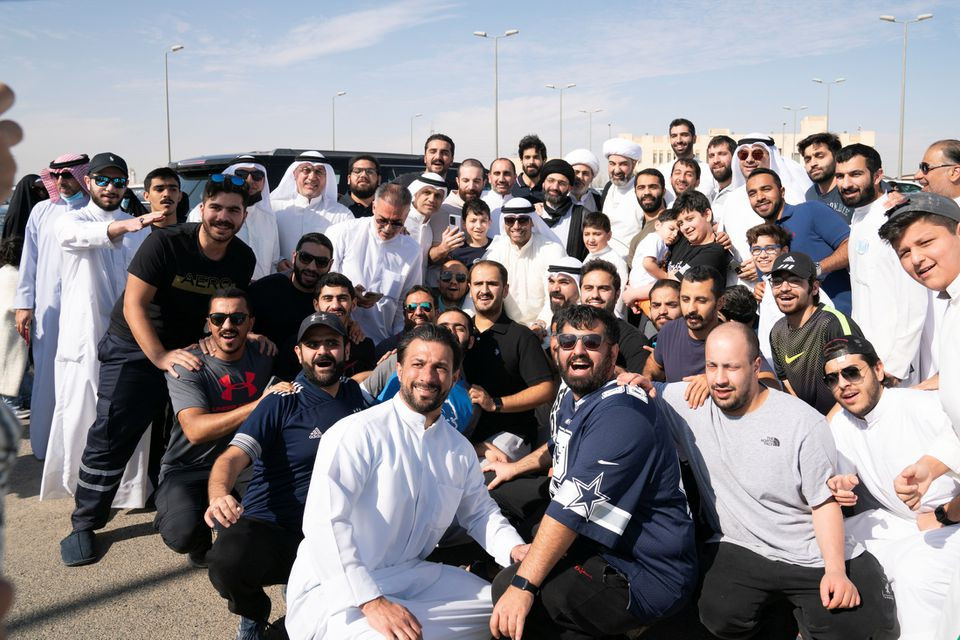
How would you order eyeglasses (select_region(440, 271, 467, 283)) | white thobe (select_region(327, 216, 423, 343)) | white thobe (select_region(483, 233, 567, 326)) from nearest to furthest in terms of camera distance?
1. eyeglasses (select_region(440, 271, 467, 283))
2. white thobe (select_region(327, 216, 423, 343))
3. white thobe (select_region(483, 233, 567, 326))

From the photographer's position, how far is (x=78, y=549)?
14.4 feet

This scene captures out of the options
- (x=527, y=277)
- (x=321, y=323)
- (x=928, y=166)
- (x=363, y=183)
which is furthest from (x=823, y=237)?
(x=363, y=183)

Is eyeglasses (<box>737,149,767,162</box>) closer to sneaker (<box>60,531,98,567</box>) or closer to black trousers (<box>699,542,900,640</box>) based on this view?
black trousers (<box>699,542,900,640</box>)

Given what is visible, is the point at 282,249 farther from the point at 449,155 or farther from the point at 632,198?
the point at 632,198

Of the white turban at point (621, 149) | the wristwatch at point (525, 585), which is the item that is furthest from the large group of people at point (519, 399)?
the white turban at point (621, 149)

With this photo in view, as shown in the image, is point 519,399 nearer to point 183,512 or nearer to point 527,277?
point 527,277

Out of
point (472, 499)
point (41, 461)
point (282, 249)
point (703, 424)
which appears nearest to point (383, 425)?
point (472, 499)

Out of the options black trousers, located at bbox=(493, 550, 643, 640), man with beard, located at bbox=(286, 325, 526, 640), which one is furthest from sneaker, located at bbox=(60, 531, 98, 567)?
black trousers, located at bbox=(493, 550, 643, 640)

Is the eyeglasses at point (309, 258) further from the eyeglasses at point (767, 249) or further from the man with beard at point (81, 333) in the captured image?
the eyeglasses at point (767, 249)

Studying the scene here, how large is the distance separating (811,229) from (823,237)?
100mm

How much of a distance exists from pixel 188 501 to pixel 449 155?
4.52m

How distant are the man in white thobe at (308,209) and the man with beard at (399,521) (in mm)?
3501

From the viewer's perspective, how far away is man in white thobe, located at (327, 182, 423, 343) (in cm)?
557

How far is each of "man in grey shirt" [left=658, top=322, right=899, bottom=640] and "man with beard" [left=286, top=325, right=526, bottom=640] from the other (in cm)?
99
